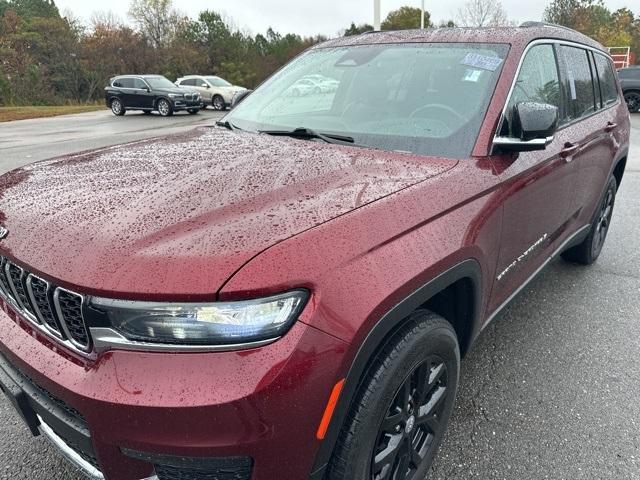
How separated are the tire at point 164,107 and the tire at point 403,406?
2114 cm

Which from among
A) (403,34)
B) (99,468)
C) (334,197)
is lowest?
(99,468)

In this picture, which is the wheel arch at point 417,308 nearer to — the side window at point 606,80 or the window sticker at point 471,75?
the window sticker at point 471,75

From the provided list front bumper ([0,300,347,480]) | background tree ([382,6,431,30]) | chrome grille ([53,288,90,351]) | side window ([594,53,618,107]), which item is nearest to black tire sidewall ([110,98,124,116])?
side window ([594,53,618,107])

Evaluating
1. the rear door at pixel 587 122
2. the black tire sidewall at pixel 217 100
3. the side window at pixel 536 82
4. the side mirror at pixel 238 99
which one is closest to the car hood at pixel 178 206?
the side window at pixel 536 82

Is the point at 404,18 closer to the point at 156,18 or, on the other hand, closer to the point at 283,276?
the point at 156,18

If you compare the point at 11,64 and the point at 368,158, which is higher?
the point at 11,64

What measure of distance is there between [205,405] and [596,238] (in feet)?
12.9

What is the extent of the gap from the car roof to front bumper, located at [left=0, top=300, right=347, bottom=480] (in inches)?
78.0

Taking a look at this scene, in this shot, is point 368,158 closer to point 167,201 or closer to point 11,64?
point 167,201

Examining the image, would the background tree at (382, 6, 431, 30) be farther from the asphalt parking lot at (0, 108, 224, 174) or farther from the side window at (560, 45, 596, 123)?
the side window at (560, 45, 596, 123)

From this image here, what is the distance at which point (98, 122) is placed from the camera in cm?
2002

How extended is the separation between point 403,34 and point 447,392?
2.04 m

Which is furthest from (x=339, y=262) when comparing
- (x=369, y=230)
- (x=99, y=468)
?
(x=99, y=468)

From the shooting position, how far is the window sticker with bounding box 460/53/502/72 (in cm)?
243
